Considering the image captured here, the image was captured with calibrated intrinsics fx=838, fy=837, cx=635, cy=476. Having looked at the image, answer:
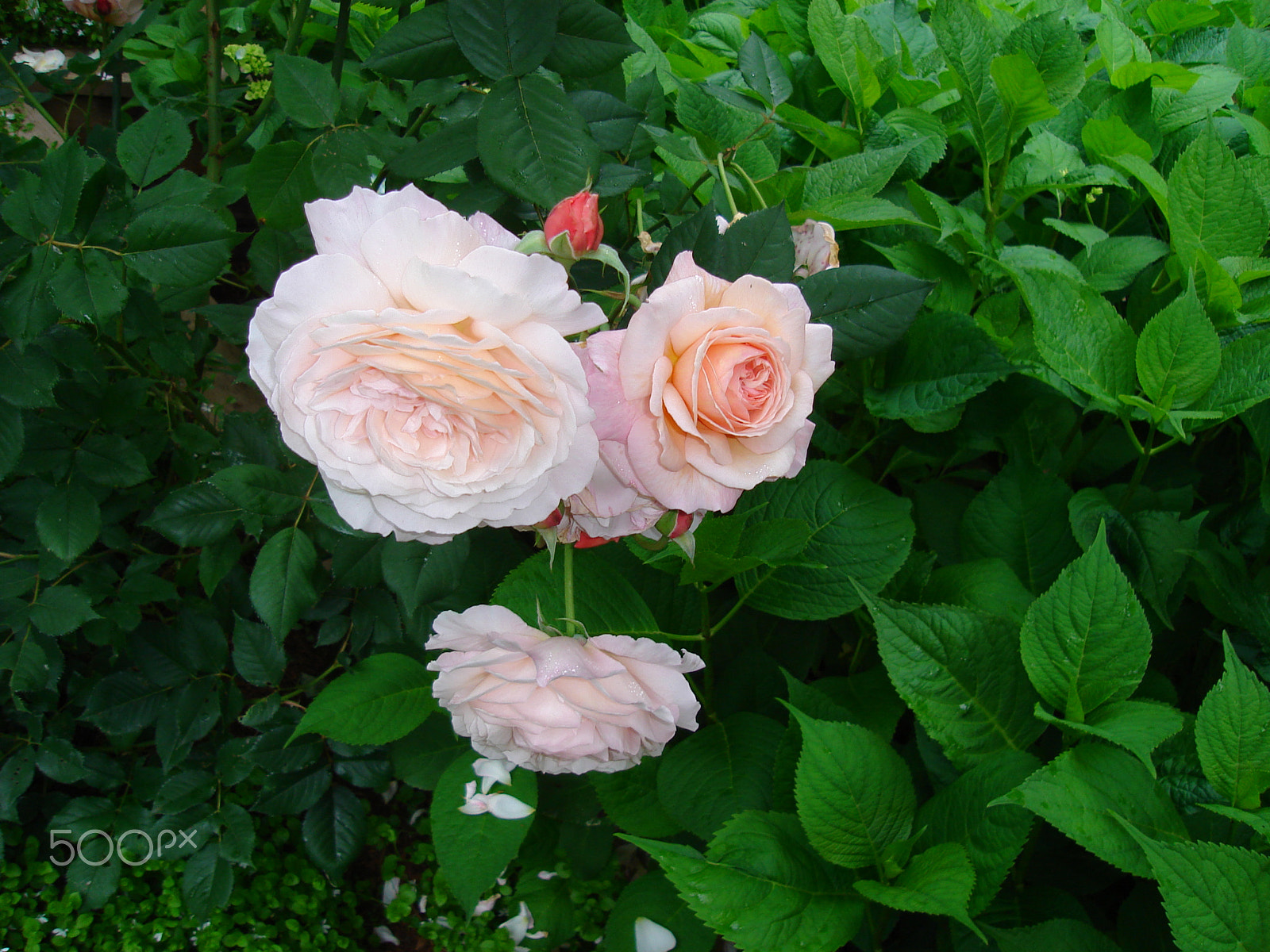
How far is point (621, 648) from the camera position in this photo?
24.0 inches

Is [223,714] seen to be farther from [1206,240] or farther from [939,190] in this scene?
[1206,240]

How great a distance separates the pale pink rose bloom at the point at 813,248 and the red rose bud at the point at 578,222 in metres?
0.27

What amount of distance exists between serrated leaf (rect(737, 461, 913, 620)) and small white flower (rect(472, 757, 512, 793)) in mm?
344

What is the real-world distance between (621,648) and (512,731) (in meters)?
0.12

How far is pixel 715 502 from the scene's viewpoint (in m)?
0.50

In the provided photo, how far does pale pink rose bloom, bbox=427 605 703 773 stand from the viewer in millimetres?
603

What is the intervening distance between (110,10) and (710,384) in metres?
1.37

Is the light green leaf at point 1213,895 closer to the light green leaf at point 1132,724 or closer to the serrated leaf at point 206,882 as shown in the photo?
the light green leaf at point 1132,724

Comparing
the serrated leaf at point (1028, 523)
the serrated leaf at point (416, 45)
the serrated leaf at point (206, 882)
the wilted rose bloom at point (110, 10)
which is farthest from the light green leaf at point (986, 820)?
the wilted rose bloom at point (110, 10)

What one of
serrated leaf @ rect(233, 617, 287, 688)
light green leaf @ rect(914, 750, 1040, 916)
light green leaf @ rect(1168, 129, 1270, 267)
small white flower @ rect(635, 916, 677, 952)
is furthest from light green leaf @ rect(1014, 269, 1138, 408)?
serrated leaf @ rect(233, 617, 287, 688)

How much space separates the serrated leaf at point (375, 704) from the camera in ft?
3.37

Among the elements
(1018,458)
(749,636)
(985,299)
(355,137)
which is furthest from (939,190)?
(355,137)

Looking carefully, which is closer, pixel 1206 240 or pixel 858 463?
pixel 1206 240

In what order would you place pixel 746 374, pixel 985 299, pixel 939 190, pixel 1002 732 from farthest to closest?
pixel 939 190
pixel 985 299
pixel 1002 732
pixel 746 374
